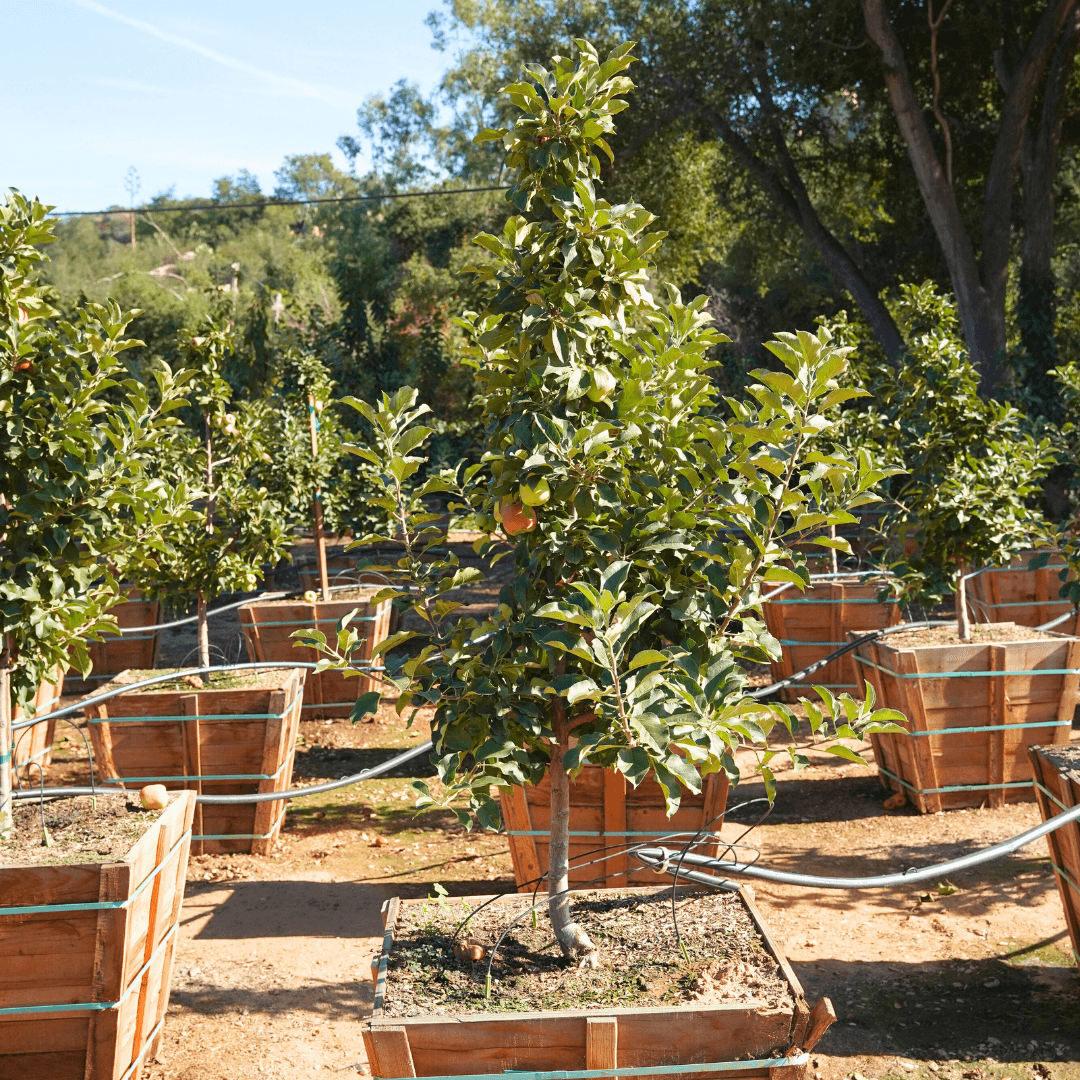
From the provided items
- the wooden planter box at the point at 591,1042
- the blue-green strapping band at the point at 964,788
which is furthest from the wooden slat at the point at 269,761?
the blue-green strapping band at the point at 964,788

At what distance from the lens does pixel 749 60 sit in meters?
13.9

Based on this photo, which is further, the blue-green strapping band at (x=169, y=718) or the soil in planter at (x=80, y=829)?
the blue-green strapping band at (x=169, y=718)

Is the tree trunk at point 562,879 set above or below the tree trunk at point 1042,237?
below

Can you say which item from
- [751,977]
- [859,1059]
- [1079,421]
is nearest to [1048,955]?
[859,1059]

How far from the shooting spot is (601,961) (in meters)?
2.69

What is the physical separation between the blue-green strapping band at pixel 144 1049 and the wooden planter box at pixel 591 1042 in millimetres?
1355

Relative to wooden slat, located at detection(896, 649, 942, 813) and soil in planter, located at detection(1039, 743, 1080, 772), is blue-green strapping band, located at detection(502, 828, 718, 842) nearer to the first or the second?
soil in planter, located at detection(1039, 743, 1080, 772)

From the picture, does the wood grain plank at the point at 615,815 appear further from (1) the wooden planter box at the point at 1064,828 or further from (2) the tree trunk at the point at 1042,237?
(2) the tree trunk at the point at 1042,237

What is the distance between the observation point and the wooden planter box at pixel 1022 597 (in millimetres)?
8836

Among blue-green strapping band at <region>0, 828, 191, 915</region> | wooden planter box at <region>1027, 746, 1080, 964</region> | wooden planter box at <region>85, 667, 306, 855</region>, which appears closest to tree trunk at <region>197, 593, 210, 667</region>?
wooden planter box at <region>85, 667, 306, 855</region>

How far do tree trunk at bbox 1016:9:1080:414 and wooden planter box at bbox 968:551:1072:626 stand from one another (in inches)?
167

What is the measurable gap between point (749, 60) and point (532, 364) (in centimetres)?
1341

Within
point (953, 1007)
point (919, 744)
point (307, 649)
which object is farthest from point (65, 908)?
point (307, 649)

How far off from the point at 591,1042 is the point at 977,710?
418 cm
